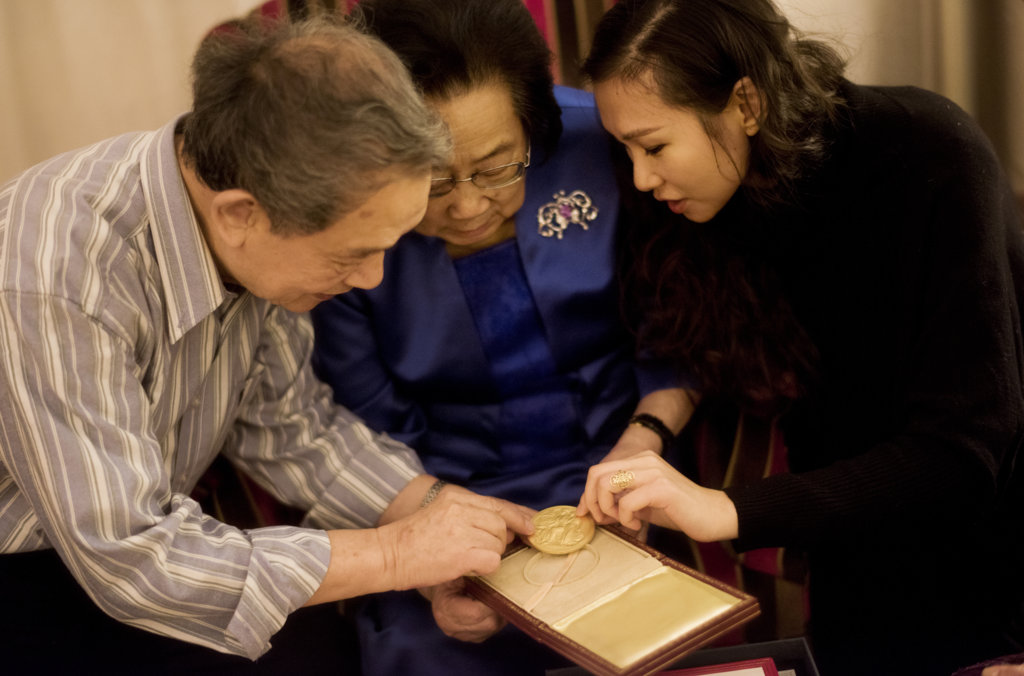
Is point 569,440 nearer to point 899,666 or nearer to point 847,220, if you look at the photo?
point 847,220

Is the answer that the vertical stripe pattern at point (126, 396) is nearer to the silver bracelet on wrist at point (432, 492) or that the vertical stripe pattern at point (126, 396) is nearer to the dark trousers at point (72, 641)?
the dark trousers at point (72, 641)

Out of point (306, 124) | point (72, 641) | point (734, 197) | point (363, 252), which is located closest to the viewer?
point (306, 124)

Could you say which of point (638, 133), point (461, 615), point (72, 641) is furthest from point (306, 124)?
point (72, 641)

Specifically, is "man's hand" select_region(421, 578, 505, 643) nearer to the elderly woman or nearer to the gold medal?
the elderly woman

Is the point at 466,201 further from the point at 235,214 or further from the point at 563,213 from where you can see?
the point at 235,214

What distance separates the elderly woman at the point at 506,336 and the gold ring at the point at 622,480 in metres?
0.33

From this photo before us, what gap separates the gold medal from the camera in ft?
4.27

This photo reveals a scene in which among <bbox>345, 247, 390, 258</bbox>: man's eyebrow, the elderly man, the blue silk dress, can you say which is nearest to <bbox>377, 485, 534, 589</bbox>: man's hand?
the elderly man

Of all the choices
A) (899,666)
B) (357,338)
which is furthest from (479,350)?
(899,666)

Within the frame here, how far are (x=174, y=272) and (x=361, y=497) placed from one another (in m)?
0.53

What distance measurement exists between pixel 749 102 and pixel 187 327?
0.89m

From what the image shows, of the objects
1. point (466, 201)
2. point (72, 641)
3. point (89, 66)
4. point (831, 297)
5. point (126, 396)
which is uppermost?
point (89, 66)

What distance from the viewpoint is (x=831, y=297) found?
61.9 inches

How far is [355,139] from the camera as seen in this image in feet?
3.66
